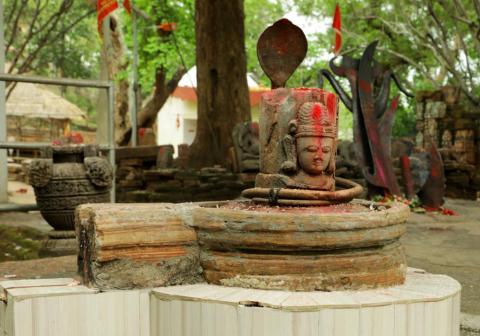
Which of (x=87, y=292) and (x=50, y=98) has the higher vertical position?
(x=50, y=98)

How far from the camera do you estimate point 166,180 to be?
9.93 m

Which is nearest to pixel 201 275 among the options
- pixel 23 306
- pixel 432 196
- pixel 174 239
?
pixel 174 239

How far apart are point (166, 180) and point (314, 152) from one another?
22.1ft

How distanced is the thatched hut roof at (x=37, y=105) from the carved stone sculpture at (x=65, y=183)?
16.6 metres

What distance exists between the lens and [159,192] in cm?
984

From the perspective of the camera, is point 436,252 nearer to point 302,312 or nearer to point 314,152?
point 314,152

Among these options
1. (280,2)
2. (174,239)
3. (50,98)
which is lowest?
(174,239)

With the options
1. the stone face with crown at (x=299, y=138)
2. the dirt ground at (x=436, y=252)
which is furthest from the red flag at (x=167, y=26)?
the stone face with crown at (x=299, y=138)

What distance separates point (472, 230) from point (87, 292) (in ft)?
17.9

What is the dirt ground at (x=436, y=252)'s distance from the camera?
14.9 feet

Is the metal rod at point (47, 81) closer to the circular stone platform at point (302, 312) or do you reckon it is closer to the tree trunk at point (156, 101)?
the circular stone platform at point (302, 312)

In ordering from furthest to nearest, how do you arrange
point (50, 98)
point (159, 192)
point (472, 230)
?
point (50, 98)
point (159, 192)
point (472, 230)

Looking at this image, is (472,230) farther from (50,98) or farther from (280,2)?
(50,98)

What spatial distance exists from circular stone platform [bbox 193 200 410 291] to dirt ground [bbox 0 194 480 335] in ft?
3.48
